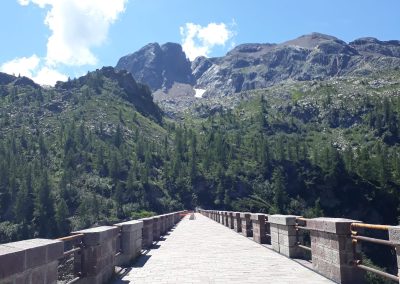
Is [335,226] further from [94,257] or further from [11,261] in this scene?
[11,261]

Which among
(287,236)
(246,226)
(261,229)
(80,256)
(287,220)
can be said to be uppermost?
(287,220)

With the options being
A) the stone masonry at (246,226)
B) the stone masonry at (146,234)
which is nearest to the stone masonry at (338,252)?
the stone masonry at (146,234)

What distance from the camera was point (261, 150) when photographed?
174 meters

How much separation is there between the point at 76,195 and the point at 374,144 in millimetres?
131303

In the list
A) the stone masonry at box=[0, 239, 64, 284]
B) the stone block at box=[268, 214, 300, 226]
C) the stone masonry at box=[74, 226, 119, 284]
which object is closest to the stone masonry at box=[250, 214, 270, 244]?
the stone block at box=[268, 214, 300, 226]

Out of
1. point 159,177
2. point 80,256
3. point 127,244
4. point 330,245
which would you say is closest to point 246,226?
point 127,244

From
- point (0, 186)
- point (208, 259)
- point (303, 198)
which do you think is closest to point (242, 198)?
point (303, 198)

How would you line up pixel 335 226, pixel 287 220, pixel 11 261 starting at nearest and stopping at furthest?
pixel 11 261
pixel 335 226
pixel 287 220

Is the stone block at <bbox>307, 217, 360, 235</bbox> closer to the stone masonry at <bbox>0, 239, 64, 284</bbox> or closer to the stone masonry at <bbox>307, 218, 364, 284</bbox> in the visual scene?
the stone masonry at <bbox>307, 218, 364, 284</bbox>

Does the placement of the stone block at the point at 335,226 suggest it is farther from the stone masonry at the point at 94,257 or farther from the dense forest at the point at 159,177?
the dense forest at the point at 159,177

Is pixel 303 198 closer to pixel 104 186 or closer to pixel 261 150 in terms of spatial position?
pixel 261 150

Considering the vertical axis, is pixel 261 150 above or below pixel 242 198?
above

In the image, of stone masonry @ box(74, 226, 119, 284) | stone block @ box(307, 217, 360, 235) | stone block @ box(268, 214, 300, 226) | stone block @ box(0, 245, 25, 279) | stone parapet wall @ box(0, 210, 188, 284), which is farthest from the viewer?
stone block @ box(268, 214, 300, 226)

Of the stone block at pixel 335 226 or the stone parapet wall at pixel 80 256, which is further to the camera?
the stone block at pixel 335 226
